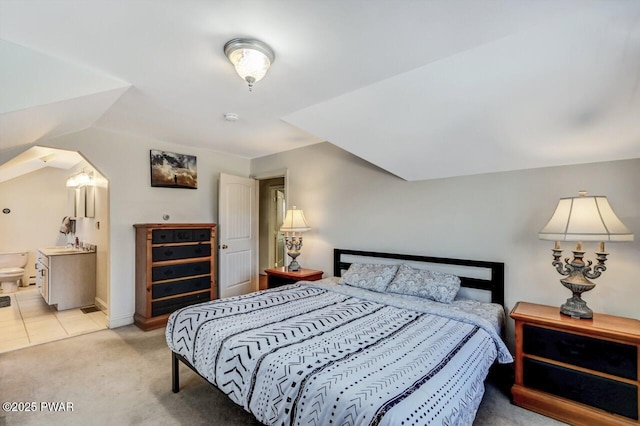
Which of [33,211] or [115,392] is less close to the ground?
[33,211]

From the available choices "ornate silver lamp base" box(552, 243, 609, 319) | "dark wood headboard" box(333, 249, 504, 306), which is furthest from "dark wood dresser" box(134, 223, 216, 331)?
"ornate silver lamp base" box(552, 243, 609, 319)

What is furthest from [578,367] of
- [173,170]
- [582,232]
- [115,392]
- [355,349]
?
[173,170]

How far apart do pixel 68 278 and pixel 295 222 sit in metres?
3.35

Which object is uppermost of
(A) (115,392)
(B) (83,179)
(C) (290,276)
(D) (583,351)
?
(B) (83,179)

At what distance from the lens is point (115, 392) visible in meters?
2.23

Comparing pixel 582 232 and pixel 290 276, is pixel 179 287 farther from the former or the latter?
pixel 582 232

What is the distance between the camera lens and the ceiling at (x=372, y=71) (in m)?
1.43

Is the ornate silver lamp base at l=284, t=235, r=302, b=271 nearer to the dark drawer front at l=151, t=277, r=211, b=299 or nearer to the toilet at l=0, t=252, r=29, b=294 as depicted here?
the dark drawer front at l=151, t=277, r=211, b=299

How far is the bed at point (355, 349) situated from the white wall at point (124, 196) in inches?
76.1

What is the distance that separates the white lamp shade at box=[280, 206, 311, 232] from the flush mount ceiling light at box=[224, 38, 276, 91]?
2274 millimetres

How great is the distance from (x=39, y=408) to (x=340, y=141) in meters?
3.08

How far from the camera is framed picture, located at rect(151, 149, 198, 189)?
3.92m

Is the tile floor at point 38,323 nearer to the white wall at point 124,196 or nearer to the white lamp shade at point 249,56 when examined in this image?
the white wall at point 124,196

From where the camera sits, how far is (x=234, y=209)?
4555 millimetres
